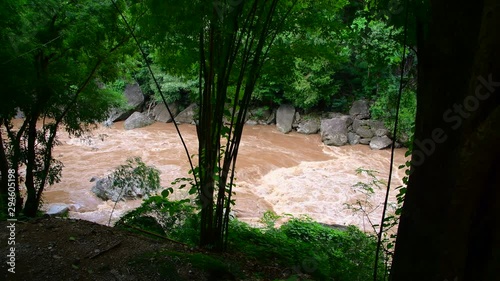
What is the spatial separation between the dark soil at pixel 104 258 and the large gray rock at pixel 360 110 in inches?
503

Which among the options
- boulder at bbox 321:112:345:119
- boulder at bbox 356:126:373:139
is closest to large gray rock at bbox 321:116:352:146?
boulder at bbox 356:126:373:139

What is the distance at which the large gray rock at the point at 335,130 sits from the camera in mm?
13969

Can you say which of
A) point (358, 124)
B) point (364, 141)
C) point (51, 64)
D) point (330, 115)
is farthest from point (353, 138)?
point (51, 64)

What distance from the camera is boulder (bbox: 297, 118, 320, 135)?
15.2 m

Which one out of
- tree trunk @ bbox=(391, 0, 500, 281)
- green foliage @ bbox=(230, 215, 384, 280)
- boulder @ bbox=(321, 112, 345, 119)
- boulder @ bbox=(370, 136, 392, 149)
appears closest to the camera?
tree trunk @ bbox=(391, 0, 500, 281)

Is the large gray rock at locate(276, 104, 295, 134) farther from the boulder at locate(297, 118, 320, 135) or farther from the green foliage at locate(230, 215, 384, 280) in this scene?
the green foliage at locate(230, 215, 384, 280)

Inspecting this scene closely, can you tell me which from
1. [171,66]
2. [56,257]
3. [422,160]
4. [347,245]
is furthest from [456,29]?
[347,245]

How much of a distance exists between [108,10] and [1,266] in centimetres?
391

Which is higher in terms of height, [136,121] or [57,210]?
[136,121]

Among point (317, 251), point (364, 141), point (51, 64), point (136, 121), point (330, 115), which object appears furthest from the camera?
point (330, 115)

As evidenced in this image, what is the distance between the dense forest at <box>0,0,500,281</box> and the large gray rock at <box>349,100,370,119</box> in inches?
388

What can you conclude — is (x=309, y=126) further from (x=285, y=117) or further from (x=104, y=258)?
(x=104, y=258)

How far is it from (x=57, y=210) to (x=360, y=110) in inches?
473

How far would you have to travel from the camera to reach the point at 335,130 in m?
14.2
